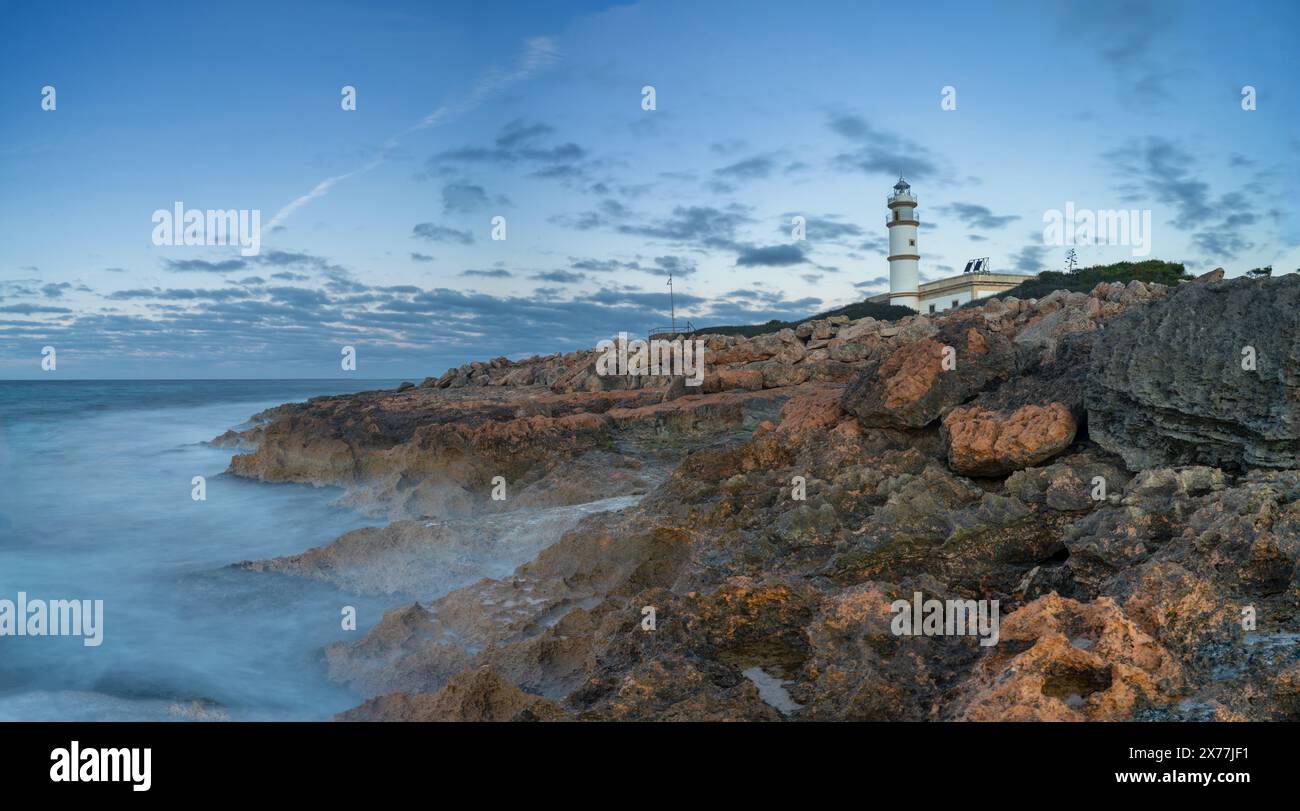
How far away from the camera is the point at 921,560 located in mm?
5176

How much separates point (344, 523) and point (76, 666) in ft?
16.2

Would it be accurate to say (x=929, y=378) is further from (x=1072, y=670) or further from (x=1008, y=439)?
(x=1072, y=670)

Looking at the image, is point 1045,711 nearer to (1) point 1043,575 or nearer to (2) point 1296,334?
(1) point 1043,575

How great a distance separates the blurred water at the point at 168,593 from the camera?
5.69 m

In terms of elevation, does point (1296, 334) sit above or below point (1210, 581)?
above

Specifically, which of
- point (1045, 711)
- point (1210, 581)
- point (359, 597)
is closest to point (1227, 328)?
point (1210, 581)

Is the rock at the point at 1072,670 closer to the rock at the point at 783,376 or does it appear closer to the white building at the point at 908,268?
the rock at the point at 783,376

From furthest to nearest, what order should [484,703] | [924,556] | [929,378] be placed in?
[929,378] < [924,556] < [484,703]

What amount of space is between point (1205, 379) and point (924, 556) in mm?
2257

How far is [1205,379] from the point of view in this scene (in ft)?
17.3

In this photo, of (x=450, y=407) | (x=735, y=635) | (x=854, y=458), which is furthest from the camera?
(x=450, y=407)

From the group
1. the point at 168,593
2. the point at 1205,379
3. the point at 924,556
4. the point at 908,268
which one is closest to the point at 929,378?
the point at 1205,379

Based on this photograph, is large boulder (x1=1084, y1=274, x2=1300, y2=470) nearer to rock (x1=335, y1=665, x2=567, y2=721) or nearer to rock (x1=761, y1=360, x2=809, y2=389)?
rock (x1=335, y1=665, x2=567, y2=721)

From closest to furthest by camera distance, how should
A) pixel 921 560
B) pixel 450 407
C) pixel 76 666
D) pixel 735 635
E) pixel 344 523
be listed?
pixel 735 635 → pixel 921 560 → pixel 76 666 → pixel 344 523 → pixel 450 407
